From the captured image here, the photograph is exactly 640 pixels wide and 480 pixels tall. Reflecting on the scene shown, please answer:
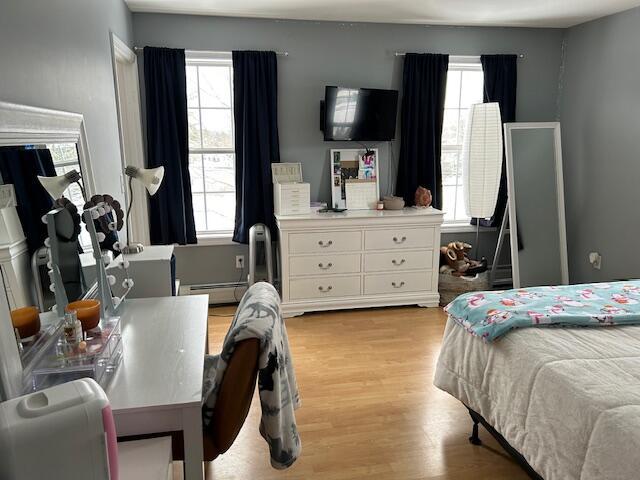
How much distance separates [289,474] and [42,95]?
70.3 inches

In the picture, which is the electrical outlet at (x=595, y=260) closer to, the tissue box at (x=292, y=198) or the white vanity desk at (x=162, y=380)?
the tissue box at (x=292, y=198)

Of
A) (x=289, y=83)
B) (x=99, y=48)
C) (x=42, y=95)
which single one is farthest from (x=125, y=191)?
(x=289, y=83)

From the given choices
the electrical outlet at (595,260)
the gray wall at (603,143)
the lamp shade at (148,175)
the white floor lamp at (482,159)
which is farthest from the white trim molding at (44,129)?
the electrical outlet at (595,260)

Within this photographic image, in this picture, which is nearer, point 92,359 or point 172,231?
point 92,359

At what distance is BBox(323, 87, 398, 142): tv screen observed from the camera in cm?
382

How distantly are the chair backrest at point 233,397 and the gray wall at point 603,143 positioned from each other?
345 cm

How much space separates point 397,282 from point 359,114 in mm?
1439

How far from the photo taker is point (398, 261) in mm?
3865

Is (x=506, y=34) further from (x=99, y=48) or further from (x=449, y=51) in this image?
(x=99, y=48)

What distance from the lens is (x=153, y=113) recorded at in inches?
144

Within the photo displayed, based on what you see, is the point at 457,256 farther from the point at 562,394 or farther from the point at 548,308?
the point at 562,394

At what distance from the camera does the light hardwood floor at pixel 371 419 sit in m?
2.05

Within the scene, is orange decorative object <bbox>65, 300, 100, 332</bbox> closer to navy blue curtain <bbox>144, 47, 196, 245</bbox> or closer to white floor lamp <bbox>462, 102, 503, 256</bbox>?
navy blue curtain <bbox>144, 47, 196, 245</bbox>

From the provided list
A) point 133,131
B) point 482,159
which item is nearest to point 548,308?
point 482,159
